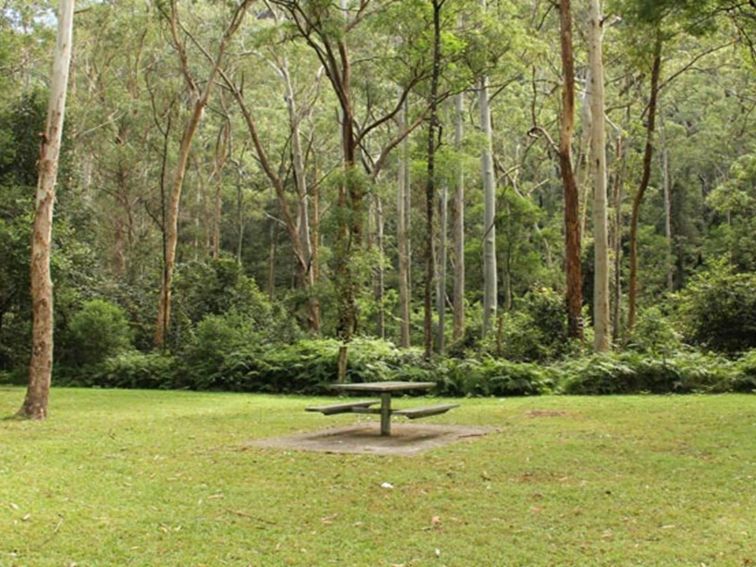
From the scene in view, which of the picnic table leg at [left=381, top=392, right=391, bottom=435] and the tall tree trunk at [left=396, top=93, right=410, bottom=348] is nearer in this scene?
the picnic table leg at [left=381, top=392, right=391, bottom=435]

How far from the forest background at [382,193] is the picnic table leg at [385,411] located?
5409 mm

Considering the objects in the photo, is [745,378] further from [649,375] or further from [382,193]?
[382,193]

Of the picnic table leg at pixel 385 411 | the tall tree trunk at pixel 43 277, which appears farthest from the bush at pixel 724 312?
the tall tree trunk at pixel 43 277

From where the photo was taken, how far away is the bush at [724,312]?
16266 millimetres

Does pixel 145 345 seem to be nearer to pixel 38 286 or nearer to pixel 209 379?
pixel 209 379

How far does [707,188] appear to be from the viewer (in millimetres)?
45562

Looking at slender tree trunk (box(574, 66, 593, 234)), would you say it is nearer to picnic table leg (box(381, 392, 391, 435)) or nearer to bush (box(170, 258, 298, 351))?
bush (box(170, 258, 298, 351))

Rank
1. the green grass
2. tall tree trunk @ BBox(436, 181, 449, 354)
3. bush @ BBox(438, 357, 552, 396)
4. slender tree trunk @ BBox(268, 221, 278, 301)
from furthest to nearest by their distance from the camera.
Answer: slender tree trunk @ BBox(268, 221, 278, 301), tall tree trunk @ BBox(436, 181, 449, 354), bush @ BBox(438, 357, 552, 396), the green grass

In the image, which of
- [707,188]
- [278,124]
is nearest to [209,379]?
[278,124]

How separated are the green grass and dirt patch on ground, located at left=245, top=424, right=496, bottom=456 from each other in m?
0.31

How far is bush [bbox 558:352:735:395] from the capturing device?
1381 centimetres

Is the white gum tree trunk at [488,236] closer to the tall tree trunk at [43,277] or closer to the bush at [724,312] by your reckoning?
the bush at [724,312]

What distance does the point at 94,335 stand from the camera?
62.1 ft

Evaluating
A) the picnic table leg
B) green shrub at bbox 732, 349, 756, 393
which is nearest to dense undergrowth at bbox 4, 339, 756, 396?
green shrub at bbox 732, 349, 756, 393
